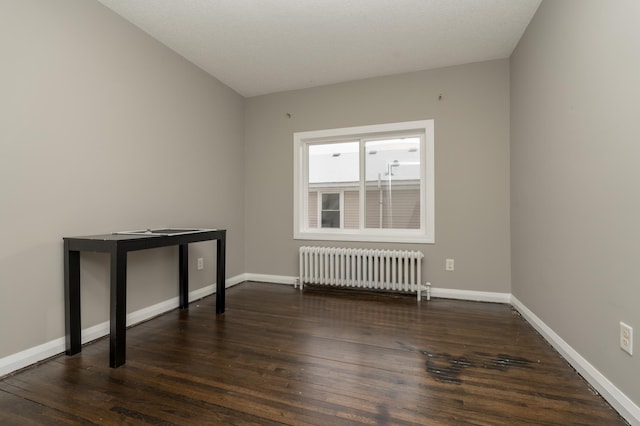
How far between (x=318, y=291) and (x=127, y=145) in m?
2.45

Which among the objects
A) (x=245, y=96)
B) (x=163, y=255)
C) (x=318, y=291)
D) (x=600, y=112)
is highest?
(x=245, y=96)

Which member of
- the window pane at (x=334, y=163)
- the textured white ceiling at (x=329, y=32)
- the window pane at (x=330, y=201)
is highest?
the textured white ceiling at (x=329, y=32)

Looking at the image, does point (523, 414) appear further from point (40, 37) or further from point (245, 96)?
point (245, 96)

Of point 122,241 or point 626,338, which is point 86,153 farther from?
point 626,338

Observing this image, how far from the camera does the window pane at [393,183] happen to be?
3541mm

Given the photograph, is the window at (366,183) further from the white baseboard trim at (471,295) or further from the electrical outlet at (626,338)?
the electrical outlet at (626,338)

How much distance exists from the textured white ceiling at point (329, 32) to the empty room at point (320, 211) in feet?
0.08

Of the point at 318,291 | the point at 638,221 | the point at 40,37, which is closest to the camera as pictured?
the point at 638,221

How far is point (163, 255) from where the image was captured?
284 centimetres

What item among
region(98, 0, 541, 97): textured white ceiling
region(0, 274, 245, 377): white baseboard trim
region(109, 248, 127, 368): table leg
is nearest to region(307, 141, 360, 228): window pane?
region(98, 0, 541, 97): textured white ceiling

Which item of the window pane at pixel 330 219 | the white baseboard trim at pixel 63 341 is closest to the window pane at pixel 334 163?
the window pane at pixel 330 219

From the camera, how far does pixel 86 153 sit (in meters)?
2.17

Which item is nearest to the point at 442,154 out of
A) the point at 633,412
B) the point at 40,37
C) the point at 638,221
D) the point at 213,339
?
the point at 638,221

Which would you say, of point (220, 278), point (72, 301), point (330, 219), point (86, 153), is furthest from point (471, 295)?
point (86, 153)
